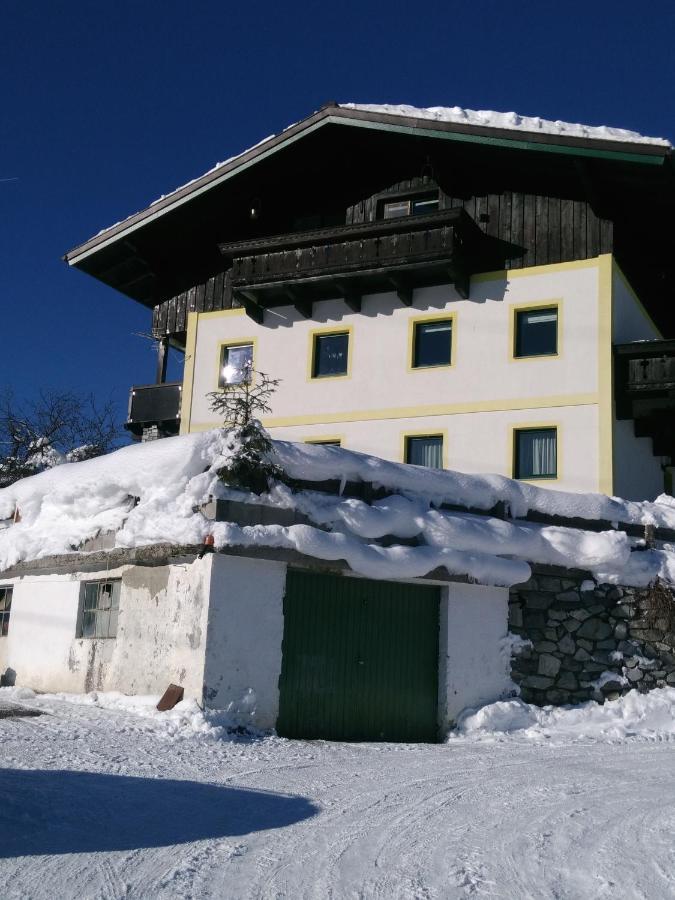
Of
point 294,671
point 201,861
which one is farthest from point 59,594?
point 201,861

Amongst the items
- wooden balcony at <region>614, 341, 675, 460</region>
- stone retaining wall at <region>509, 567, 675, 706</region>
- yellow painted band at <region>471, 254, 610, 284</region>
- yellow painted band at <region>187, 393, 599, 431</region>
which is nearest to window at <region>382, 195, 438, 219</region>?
yellow painted band at <region>471, 254, 610, 284</region>

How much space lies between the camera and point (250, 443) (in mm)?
11344

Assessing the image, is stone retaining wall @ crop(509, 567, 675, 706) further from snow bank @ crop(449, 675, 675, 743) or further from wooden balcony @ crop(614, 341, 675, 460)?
wooden balcony @ crop(614, 341, 675, 460)

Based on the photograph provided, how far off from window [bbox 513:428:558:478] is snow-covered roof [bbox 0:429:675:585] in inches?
178

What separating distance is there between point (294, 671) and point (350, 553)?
1463mm

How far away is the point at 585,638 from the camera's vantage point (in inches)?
519

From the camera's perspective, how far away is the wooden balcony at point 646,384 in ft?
59.5

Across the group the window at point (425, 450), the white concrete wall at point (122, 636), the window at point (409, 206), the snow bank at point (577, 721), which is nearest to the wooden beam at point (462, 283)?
the window at point (409, 206)

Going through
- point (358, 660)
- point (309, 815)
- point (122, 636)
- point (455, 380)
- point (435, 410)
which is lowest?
point (309, 815)

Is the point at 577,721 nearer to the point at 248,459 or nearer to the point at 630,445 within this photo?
the point at 248,459

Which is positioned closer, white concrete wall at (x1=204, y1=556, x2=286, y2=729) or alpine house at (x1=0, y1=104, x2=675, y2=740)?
white concrete wall at (x1=204, y1=556, x2=286, y2=729)

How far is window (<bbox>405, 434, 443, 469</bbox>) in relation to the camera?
20.1 m

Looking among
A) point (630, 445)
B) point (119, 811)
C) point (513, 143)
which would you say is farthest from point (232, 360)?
point (119, 811)

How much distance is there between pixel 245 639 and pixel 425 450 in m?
9.95
